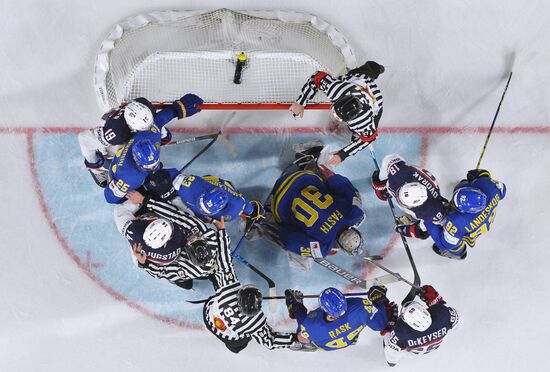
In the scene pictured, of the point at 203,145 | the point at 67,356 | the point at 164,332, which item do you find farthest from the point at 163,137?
the point at 67,356

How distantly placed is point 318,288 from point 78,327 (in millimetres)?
2024

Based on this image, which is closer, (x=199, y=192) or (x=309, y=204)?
(x=199, y=192)

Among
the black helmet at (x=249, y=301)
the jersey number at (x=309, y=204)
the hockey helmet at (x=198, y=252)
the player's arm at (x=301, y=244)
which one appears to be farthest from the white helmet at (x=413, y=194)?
the hockey helmet at (x=198, y=252)

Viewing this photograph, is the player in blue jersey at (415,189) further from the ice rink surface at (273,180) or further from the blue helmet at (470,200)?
the ice rink surface at (273,180)

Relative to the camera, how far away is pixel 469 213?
3516mm

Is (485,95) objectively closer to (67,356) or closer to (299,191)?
(299,191)

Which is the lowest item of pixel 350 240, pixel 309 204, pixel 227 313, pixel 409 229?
pixel 227 313

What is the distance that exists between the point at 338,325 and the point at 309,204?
34.5 inches

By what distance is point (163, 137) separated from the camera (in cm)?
386

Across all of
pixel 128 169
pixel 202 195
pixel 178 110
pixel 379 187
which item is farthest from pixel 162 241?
pixel 379 187

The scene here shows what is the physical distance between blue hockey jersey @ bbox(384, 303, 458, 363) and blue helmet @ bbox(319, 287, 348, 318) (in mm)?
525

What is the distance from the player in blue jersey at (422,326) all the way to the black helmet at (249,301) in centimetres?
106

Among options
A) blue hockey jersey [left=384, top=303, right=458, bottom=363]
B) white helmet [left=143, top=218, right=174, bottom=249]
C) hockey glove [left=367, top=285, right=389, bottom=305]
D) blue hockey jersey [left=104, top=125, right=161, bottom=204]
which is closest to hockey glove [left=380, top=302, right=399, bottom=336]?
hockey glove [left=367, top=285, right=389, bottom=305]

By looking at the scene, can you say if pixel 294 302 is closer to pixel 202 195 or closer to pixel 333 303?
pixel 333 303
